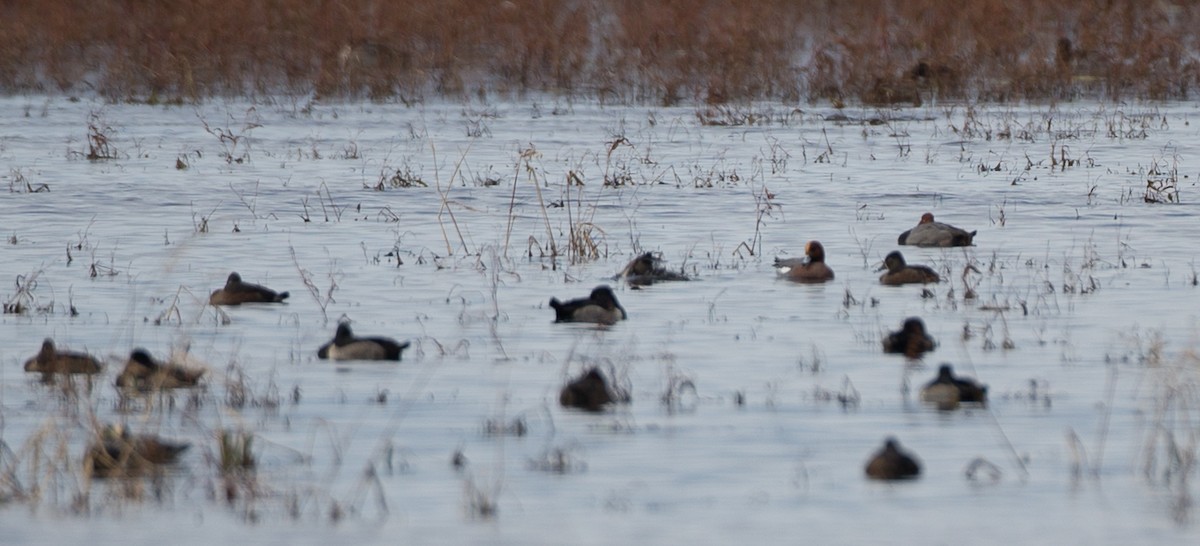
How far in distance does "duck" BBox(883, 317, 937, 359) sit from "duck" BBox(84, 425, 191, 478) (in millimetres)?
4183

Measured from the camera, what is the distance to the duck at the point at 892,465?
7.93 m

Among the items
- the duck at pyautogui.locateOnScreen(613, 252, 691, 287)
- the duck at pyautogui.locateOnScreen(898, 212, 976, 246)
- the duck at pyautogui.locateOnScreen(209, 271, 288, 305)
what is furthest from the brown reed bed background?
the duck at pyautogui.locateOnScreen(209, 271, 288, 305)

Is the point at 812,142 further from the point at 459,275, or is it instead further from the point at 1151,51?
the point at 459,275

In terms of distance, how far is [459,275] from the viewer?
14562 millimetres

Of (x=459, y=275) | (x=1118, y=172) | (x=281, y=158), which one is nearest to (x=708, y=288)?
(x=459, y=275)

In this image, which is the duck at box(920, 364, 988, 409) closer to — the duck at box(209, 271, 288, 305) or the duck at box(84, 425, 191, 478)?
the duck at box(84, 425, 191, 478)

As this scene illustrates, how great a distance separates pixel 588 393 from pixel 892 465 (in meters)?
1.96

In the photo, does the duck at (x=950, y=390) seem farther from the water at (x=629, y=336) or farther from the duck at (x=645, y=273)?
the duck at (x=645, y=273)

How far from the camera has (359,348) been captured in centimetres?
1070

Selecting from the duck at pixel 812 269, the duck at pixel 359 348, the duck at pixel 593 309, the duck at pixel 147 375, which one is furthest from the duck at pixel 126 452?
the duck at pixel 812 269

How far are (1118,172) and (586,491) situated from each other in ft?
45.8

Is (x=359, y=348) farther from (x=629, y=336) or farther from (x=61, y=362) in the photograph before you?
(x=629, y=336)

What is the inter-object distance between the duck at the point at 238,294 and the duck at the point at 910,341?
4154mm

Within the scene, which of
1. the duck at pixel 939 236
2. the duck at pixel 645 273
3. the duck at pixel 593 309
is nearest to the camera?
the duck at pixel 593 309
